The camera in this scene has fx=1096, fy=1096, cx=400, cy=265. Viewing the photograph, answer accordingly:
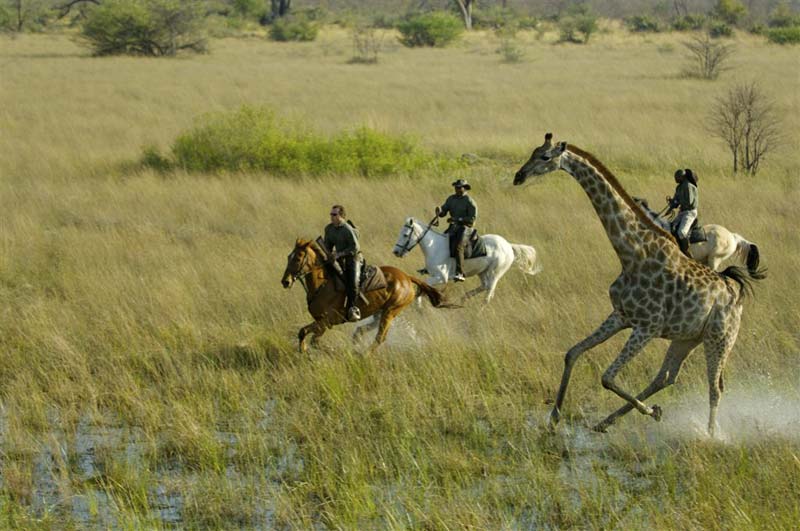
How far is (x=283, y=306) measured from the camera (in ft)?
38.7

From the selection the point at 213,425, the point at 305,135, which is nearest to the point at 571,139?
the point at 305,135

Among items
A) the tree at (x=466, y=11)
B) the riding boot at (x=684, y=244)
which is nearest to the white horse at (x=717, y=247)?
the riding boot at (x=684, y=244)

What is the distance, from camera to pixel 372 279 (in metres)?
9.77

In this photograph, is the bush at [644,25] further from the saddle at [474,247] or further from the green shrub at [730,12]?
the saddle at [474,247]

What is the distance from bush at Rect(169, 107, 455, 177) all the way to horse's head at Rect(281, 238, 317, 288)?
10.1m

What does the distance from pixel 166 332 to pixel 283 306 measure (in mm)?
1493

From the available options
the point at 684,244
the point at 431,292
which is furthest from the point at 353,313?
the point at 684,244

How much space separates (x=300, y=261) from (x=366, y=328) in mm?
1246

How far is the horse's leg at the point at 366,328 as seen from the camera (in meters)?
10.3

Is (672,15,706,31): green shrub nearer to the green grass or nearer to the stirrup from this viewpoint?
the green grass

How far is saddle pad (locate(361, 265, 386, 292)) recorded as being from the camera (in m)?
9.73

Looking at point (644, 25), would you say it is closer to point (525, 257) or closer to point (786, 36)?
point (786, 36)

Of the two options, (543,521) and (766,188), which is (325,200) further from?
(543,521)

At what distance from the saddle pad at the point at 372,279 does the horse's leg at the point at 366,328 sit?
1.92ft
